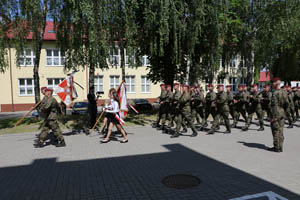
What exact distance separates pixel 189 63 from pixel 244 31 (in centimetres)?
800

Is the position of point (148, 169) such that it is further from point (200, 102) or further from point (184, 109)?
point (200, 102)

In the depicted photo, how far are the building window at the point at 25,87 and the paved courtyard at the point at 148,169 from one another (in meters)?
21.8

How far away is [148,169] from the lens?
525 centimetres

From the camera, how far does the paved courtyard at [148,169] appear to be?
408 centimetres

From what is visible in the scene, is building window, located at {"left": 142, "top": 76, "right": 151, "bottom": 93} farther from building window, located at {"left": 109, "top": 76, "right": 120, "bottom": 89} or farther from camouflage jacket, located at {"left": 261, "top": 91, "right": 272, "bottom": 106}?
camouflage jacket, located at {"left": 261, "top": 91, "right": 272, "bottom": 106}

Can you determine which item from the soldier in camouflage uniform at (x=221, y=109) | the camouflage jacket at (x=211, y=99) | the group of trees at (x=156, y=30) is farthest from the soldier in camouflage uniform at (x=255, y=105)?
the group of trees at (x=156, y=30)

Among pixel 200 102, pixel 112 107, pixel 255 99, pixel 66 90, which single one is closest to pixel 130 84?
pixel 200 102

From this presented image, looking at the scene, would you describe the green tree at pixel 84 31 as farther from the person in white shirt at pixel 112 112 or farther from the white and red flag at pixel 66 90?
the person in white shirt at pixel 112 112

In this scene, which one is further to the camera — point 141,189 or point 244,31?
point 244,31

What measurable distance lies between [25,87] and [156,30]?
850 inches

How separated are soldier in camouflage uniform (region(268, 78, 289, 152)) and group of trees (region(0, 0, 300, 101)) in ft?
21.5

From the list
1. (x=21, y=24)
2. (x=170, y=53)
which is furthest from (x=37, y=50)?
(x=170, y=53)

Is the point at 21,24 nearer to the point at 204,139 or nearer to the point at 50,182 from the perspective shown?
the point at 50,182

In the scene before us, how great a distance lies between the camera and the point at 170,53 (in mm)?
14727
